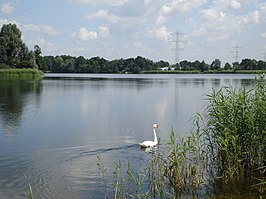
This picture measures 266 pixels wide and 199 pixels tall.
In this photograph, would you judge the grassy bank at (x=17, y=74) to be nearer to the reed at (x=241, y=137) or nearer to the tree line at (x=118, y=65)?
the tree line at (x=118, y=65)

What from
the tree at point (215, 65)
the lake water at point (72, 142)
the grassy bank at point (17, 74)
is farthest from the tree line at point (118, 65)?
the lake water at point (72, 142)

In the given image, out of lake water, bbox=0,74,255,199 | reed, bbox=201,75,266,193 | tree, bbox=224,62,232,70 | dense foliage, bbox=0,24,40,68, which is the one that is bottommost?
lake water, bbox=0,74,255,199

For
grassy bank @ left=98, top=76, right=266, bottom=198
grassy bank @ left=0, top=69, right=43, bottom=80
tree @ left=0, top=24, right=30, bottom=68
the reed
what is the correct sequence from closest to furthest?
grassy bank @ left=98, top=76, right=266, bottom=198, the reed, grassy bank @ left=0, top=69, right=43, bottom=80, tree @ left=0, top=24, right=30, bottom=68

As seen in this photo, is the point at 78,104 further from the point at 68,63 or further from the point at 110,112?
the point at 68,63

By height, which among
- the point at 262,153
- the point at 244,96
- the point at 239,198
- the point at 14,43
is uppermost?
the point at 14,43

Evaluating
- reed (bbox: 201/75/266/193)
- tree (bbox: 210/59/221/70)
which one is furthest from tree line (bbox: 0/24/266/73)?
reed (bbox: 201/75/266/193)

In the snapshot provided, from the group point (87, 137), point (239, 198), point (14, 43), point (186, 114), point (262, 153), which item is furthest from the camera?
point (14, 43)

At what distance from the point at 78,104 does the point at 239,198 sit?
63.5 ft

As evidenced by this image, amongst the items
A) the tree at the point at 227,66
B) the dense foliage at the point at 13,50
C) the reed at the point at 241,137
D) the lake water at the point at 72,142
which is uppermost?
the dense foliage at the point at 13,50

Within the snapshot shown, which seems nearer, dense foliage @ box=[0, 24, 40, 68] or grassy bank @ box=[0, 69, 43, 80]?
grassy bank @ box=[0, 69, 43, 80]

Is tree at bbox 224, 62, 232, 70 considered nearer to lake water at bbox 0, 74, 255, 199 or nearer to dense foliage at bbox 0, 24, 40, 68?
dense foliage at bbox 0, 24, 40, 68

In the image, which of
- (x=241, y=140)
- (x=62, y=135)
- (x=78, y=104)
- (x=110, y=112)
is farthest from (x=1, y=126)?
(x=241, y=140)

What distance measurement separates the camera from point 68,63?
458 feet

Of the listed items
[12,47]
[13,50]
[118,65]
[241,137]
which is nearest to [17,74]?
[13,50]
